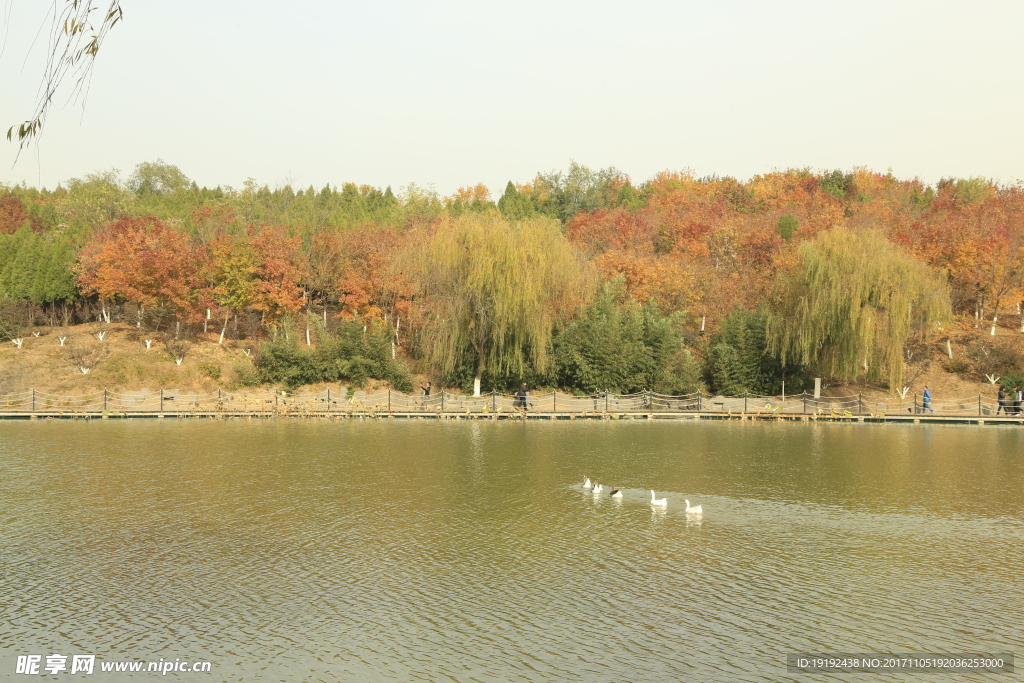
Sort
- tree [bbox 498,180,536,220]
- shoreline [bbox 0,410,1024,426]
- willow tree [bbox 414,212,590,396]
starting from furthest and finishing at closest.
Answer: tree [bbox 498,180,536,220]
willow tree [bbox 414,212,590,396]
shoreline [bbox 0,410,1024,426]

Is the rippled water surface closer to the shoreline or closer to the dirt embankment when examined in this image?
the shoreline

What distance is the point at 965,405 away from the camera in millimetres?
38531

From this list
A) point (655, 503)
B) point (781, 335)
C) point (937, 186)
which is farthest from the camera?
point (937, 186)

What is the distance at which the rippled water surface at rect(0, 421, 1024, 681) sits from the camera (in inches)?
424

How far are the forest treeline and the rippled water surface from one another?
11.9 meters

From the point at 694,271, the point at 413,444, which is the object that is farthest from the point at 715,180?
the point at 413,444

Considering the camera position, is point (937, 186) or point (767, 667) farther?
point (937, 186)

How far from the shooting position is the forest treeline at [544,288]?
36.2 metres

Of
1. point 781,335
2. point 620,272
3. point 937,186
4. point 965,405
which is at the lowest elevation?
point 965,405

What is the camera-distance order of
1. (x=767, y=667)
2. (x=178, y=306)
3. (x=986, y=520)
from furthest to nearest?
(x=178, y=306) < (x=986, y=520) < (x=767, y=667)

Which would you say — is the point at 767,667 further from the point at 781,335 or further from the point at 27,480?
the point at 781,335

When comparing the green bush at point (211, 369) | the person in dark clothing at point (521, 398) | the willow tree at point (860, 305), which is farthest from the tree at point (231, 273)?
the willow tree at point (860, 305)

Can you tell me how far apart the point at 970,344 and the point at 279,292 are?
118 feet

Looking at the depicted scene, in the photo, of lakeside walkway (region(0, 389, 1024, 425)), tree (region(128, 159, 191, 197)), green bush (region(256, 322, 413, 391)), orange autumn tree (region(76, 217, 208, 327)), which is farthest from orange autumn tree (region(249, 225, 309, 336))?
tree (region(128, 159, 191, 197))
